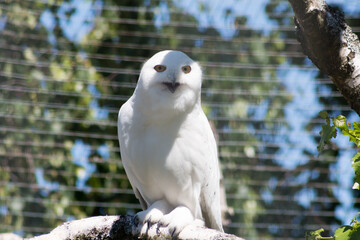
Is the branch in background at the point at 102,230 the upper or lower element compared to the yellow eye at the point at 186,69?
lower

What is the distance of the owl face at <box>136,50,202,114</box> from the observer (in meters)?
1.73

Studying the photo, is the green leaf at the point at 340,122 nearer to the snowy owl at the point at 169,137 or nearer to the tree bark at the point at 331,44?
the tree bark at the point at 331,44

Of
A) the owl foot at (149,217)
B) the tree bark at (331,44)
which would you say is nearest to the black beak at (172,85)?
the owl foot at (149,217)

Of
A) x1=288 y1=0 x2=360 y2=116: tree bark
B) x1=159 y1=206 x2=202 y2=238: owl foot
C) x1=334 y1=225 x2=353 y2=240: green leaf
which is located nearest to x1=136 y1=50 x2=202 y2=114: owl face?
x1=159 y1=206 x2=202 y2=238: owl foot

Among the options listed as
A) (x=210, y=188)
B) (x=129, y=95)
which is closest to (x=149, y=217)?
(x=210, y=188)

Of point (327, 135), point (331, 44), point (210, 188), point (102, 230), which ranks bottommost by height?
point (102, 230)

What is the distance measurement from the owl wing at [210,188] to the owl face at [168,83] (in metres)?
0.15

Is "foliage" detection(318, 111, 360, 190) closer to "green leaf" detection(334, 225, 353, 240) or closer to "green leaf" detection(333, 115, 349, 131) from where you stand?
"green leaf" detection(333, 115, 349, 131)

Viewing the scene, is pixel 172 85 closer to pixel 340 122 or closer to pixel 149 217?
pixel 149 217

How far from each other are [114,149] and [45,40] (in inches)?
35.4

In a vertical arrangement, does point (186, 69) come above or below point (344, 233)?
above

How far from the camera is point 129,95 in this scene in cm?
342

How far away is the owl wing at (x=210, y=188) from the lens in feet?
6.06

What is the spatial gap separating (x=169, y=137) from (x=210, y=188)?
10.2 inches
